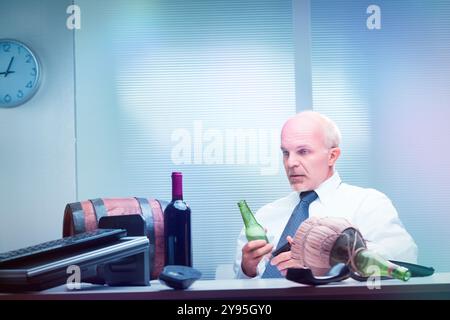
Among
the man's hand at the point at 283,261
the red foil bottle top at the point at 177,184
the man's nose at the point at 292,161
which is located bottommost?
the man's hand at the point at 283,261

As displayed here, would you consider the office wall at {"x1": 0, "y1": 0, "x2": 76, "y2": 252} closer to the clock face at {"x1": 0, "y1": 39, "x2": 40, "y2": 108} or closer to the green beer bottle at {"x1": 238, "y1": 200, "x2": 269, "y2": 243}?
the clock face at {"x1": 0, "y1": 39, "x2": 40, "y2": 108}

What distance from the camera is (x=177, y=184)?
121cm

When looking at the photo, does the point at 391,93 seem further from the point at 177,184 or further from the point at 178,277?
the point at 178,277

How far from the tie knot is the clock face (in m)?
0.74

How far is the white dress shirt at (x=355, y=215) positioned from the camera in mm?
1316

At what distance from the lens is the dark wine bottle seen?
1.22m

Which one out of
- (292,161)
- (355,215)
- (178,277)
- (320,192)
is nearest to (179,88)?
(292,161)

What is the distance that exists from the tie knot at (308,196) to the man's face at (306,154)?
0.01 m

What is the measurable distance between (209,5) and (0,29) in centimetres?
54

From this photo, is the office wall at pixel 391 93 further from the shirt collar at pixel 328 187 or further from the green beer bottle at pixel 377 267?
the green beer bottle at pixel 377 267

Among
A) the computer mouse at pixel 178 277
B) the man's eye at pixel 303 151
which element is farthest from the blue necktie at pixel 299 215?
the computer mouse at pixel 178 277

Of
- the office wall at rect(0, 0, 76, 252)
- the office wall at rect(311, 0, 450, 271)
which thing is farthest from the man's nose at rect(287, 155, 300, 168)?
the office wall at rect(0, 0, 76, 252)
